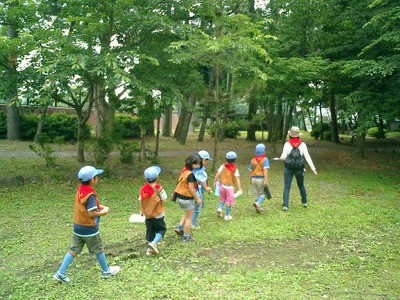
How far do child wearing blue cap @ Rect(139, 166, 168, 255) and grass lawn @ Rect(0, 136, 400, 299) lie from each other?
33 centimetres

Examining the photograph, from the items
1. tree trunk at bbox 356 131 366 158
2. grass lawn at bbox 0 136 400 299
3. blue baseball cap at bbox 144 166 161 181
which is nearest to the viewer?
grass lawn at bbox 0 136 400 299

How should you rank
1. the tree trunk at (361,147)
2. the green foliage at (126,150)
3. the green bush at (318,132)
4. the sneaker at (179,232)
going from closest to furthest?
the sneaker at (179,232) → the green foliage at (126,150) → the tree trunk at (361,147) → the green bush at (318,132)

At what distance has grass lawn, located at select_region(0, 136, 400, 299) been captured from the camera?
462 cm

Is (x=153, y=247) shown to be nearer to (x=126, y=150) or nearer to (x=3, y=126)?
(x=126, y=150)

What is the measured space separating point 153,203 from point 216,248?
1306mm

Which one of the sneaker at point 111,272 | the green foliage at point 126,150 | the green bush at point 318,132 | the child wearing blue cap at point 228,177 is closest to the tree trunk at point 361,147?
the green bush at point 318,132

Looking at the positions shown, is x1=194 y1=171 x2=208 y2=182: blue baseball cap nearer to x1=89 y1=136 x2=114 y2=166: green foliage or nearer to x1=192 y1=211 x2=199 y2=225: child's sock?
x1=192 y1=211 x2=199 y2=225: child's sock

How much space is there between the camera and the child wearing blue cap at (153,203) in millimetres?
5406

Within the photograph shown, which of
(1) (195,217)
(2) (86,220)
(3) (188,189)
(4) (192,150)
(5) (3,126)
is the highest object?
(5) (3,126)

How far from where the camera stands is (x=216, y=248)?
6.03m

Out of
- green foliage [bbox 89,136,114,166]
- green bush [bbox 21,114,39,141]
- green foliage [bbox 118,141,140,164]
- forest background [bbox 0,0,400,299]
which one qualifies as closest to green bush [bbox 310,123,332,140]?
forest background [bbox 0,0,400,299]

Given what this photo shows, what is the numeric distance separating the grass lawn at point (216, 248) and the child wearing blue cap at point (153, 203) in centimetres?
33

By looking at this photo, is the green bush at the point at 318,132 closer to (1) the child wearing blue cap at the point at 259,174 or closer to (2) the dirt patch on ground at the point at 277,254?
(1) the child wearing blue cap at the point at 259,174

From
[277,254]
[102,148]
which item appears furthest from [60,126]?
[277,254]
